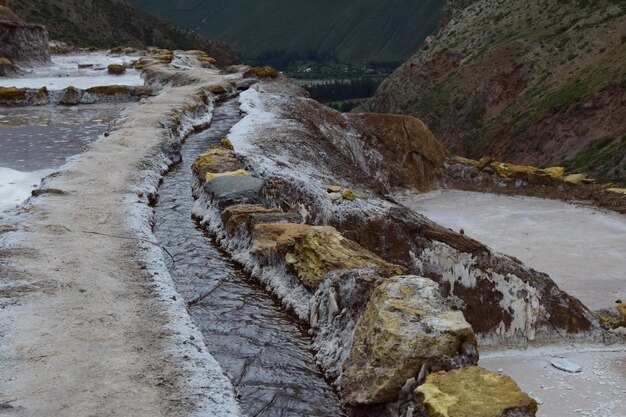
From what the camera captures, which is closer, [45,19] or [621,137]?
[621,137]

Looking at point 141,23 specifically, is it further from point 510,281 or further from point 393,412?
point 393,412

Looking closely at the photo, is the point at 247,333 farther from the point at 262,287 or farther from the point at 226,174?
the point at 226,174

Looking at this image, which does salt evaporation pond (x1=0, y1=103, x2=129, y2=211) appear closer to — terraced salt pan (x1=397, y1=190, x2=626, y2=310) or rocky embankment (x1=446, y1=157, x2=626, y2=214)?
terraced salt pan (x1=397, y1=190, x2=626, y2=310)

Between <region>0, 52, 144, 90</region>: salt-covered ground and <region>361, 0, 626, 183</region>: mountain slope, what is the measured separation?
2527 centimetres

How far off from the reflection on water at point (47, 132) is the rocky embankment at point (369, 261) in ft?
12.2

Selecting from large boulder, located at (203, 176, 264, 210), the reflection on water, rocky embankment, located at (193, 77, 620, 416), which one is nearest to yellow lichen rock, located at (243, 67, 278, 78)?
rocky embankment, located at (193, 77, 620, 416)

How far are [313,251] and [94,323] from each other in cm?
271

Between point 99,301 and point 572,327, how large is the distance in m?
8.41

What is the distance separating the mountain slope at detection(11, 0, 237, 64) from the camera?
6112 centimetres

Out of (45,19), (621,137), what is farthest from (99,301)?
(45,19)

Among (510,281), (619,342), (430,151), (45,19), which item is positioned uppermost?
(45,19)

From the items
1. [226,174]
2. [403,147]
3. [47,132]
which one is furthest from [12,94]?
[226,174]

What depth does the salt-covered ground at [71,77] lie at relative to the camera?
2580 centimetres

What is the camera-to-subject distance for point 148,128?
51.5 ft
